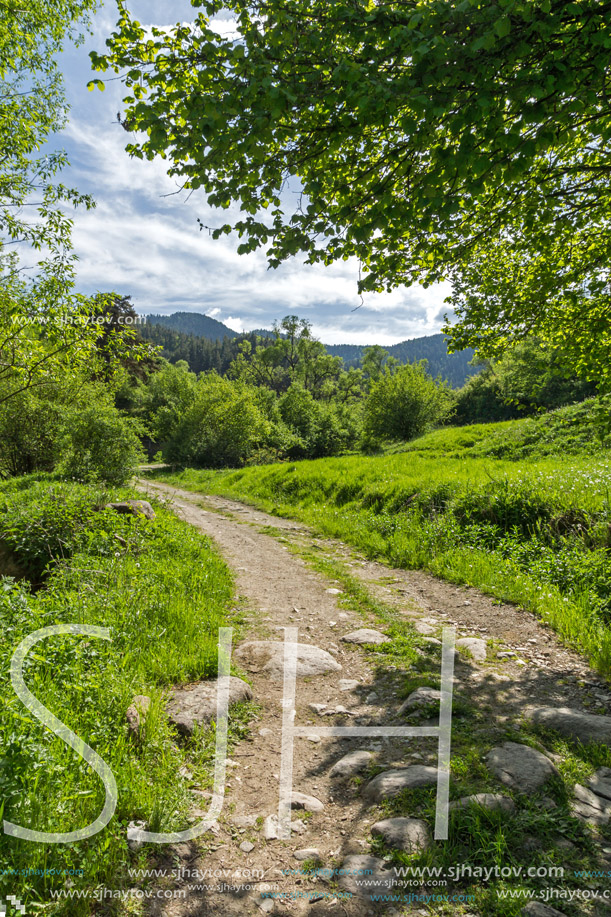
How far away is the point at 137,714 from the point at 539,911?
9.87 feet

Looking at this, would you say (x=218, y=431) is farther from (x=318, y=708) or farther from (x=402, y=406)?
(x=318, y=708)

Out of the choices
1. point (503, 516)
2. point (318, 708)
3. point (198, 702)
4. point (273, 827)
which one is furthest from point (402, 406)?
point (273, 827)

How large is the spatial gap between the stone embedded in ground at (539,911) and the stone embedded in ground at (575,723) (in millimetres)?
1655

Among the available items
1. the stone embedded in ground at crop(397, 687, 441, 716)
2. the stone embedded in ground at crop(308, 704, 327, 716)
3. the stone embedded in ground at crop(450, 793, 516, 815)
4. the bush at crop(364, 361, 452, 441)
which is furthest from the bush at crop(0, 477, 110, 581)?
the bush at crop(364, 361, 452, 441)

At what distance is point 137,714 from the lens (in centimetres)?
363

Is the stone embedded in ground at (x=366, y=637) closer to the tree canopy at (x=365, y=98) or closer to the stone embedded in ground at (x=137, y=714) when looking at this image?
the stone embedded in ground at (x=137, y=714)

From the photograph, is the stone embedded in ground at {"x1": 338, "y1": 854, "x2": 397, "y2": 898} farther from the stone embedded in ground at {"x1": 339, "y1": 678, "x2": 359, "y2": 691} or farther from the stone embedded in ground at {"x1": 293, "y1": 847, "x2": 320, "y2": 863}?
the stone embedded in ground at {"x1": 339, "y1": 678, "x2": 359, "y2": 691}

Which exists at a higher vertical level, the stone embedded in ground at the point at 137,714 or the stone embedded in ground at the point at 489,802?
the stone embedded in ground at the point at 489,802

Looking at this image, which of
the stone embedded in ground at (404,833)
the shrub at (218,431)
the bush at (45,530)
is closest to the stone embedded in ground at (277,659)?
the stone embedded in ground at (404,833)

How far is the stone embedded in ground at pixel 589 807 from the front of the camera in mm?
2643

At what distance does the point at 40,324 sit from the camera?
939cm

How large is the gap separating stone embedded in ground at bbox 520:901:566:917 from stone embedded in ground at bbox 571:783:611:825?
2.41ft

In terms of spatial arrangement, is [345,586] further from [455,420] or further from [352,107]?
[455,420]

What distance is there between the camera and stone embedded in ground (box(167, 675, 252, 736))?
3.80m
